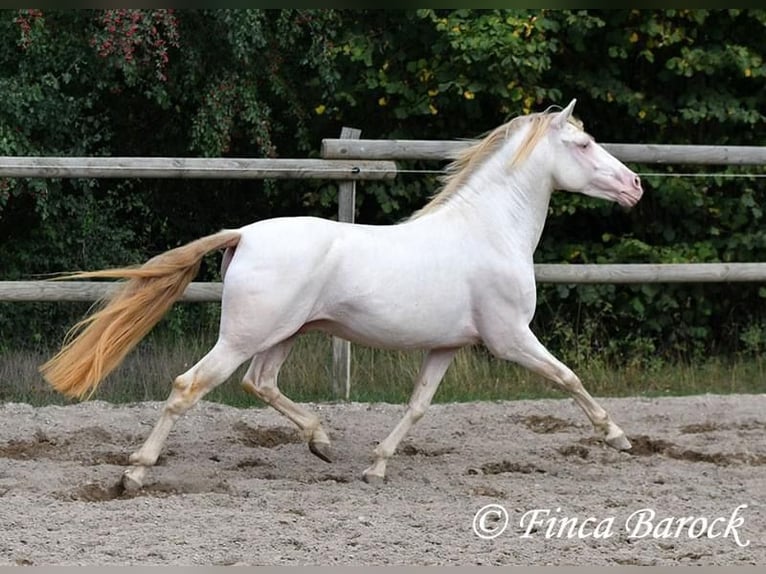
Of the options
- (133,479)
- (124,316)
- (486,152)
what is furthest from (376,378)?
(133,479)

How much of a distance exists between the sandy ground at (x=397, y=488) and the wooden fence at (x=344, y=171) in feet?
2.13

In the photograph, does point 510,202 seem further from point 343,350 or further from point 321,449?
point 343,350

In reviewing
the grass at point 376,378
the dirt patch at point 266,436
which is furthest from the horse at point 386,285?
the grass at point 376,378

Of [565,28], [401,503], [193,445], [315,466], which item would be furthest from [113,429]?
[565,28]

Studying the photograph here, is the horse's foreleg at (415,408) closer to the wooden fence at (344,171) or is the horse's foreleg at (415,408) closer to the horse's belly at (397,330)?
the horse's belly at (397,330)

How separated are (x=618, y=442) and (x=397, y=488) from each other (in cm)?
Result: 119

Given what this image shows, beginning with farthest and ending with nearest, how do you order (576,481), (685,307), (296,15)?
(685,307) → (296,15) → (576,481)

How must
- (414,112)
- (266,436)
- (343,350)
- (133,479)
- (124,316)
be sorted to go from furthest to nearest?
(414,112)
(343,350)
(266,436)
(124,316)
(133,479)

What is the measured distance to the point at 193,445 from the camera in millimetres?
6258

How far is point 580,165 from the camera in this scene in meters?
5.97

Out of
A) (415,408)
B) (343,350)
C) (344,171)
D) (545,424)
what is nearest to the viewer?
(415,408)

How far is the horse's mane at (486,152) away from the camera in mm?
5902

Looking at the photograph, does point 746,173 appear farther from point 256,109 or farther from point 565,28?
point 256,109

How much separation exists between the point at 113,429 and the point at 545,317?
422 cm
